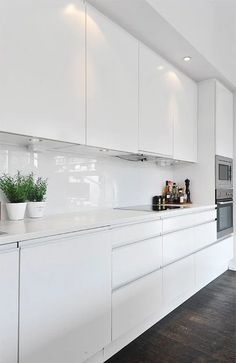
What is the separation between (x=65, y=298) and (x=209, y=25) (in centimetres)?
279

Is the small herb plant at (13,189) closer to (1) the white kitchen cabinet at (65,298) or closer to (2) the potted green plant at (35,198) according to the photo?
(2) the potted green plant at (35,198)

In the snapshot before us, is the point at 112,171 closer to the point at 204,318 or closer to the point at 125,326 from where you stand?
the point at 125,326

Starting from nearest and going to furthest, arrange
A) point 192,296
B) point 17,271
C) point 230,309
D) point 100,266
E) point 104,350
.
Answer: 1. point 17,271
2. point 100,266
3. point 104,350
4. point 230,309
5. point 192,296

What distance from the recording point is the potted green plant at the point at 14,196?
62.2 inches

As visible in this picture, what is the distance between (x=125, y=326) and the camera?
1666mm

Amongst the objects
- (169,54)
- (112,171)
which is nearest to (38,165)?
(112,171)

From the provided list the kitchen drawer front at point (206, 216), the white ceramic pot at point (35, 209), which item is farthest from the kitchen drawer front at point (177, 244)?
the white ceramic pot at point (35, 209)

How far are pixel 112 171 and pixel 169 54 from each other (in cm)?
119

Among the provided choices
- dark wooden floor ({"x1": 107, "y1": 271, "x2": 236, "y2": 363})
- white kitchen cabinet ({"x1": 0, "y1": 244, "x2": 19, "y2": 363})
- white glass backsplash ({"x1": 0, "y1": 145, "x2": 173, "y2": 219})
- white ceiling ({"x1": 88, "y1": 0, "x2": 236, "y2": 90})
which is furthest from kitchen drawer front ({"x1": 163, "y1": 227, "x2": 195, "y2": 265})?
white ceiling ({"x1": 88, "y1": 0, "x2": 236, "y2": 90})

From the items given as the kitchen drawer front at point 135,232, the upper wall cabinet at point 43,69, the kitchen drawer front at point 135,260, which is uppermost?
the upper wall cabinet at point 43,69

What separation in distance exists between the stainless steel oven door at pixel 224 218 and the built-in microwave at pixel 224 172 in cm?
20

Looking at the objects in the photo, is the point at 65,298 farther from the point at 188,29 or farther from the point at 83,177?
the point at 188,29

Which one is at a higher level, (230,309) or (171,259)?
(171,259)

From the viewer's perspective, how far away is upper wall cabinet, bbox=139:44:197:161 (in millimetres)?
2227
